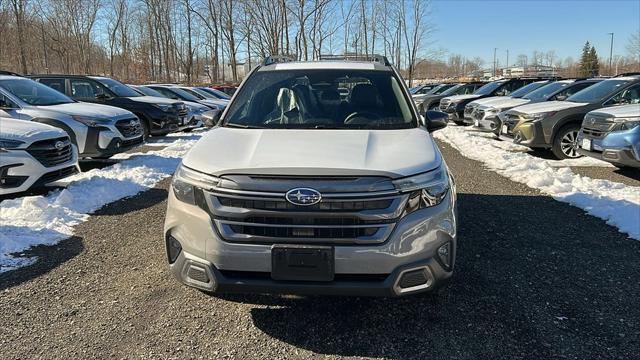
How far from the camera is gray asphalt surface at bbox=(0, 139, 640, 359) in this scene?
2.88m

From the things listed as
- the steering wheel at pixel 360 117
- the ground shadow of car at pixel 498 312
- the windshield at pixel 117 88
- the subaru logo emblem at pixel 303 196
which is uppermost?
the windshield at pixel 117 88

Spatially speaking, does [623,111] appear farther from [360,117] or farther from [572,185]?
[360,117]

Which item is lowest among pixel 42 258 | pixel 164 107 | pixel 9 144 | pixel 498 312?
pixel 498 312

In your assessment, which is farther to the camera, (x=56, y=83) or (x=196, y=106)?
(x=196, y=106)

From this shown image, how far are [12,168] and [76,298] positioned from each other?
3335mm

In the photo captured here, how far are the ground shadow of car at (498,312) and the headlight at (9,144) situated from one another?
14.5 ft

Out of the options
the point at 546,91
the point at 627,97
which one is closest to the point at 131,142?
the point at 627,97

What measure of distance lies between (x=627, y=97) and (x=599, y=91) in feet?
2.18

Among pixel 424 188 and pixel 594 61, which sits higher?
pixel 594 61

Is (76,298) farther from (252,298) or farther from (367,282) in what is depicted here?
(367,282)

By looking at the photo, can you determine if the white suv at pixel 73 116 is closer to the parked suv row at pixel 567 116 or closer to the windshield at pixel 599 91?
the parked suv row at pixel 567 116

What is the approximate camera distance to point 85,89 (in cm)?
1205

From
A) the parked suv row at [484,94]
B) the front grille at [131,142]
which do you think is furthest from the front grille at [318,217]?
the parked suv row at [484,94]

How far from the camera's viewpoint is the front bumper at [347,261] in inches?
107
